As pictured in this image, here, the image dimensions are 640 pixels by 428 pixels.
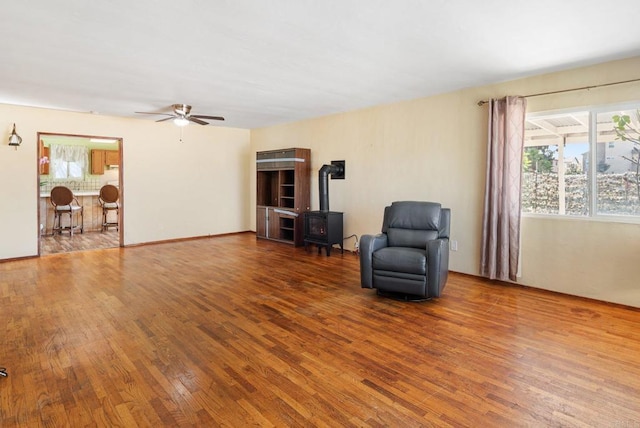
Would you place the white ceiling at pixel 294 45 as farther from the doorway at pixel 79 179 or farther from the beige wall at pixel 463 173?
the doorway at pixel 79 179

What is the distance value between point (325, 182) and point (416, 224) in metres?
2.39

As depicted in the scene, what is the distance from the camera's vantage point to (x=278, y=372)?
2346 millimetres

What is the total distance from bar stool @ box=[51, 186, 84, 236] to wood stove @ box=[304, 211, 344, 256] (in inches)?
217

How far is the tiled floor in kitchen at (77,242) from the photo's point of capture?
6582mm

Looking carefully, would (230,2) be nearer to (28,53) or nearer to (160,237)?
(28,53)

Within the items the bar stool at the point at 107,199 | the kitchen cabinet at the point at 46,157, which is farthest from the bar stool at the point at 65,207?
the kitchen cabinet at the point at 46,157

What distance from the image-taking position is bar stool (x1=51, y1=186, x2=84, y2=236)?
7.85 metres

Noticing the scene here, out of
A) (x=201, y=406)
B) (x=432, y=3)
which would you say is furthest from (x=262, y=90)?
(x=201, y=406)

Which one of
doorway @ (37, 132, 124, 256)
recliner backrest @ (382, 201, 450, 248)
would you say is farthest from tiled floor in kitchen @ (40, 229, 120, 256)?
recliner backrest @ (382, 201, 450, 248)

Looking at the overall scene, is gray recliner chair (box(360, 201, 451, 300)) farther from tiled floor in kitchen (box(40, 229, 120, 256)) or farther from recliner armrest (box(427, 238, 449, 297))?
tiled floor in kitchen (box(40, 229, 120, 256))

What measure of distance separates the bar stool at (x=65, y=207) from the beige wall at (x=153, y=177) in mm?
2218

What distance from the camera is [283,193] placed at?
7387mm

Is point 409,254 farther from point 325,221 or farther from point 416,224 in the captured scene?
point 325,221

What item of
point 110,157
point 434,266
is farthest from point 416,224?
point 110,157
